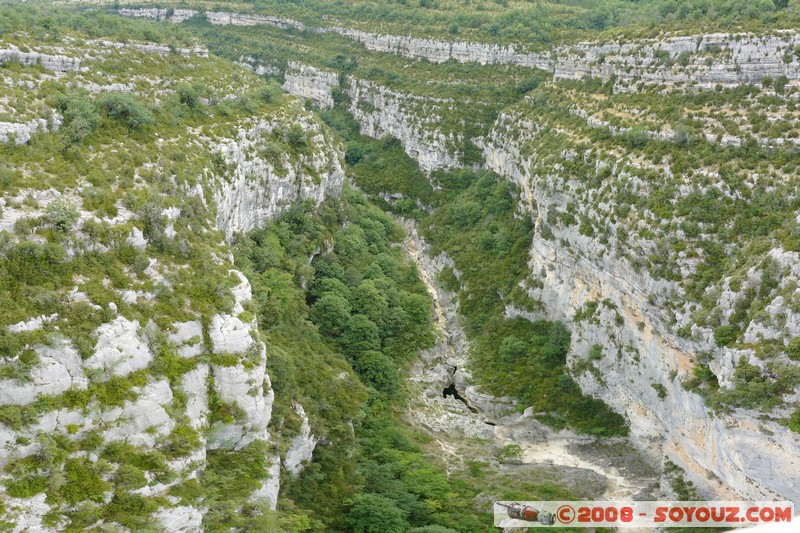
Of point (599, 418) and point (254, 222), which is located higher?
point (254, 222)

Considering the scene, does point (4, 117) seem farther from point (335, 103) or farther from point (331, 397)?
point (335, 103)

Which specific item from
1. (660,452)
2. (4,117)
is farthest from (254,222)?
(660,452)

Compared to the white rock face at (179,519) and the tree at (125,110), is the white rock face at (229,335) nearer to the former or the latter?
the white rock face at (179,519)

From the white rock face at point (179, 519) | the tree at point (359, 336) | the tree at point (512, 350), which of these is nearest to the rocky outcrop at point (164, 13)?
the tree at point (359, 336)

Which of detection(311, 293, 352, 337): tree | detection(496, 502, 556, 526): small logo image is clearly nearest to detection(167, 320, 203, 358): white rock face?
detection(496, 502, 556, 526): small logo image

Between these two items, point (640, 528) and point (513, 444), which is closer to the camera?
point (640, 528)

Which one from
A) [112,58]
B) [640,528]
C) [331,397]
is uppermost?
[112,58]

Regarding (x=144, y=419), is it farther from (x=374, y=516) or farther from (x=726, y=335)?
(x=726, y=335)

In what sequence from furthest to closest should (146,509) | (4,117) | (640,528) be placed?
(640,528) → (4,117) → (146,509)
